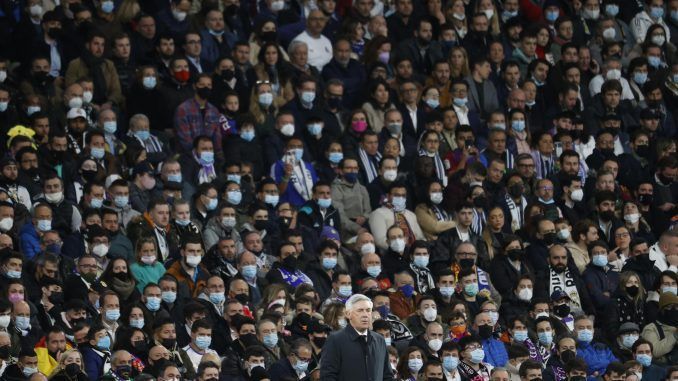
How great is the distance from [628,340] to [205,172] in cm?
439

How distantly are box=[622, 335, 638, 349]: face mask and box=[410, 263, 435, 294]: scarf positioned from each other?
6.25 ft

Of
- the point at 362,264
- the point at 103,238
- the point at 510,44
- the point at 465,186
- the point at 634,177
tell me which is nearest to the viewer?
the point at 103,238

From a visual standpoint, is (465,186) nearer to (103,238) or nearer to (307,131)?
(307,131)

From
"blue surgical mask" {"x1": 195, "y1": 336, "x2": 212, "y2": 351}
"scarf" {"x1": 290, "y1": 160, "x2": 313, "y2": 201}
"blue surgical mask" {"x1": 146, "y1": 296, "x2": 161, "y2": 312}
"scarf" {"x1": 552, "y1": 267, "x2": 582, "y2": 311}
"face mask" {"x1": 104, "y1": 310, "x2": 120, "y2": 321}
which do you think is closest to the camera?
"face mask" {"x1": 104, "y1": 310, "x2": 120, "y2": 321}

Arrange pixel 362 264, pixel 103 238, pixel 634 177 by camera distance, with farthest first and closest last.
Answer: pixel 634 177 < pixel 362 264 < pixel 103 238

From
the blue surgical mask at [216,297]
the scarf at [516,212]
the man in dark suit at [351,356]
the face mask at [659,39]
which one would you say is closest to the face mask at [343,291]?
the blue surgical mask at [216,297]

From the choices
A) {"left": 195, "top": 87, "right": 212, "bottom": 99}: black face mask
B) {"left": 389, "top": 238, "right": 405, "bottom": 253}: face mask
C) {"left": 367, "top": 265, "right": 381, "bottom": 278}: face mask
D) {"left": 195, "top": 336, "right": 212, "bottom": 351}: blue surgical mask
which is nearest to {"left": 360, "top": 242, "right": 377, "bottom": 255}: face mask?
{"left": 389, "top": 238, "right": 405, "bottom": 253}: face mask

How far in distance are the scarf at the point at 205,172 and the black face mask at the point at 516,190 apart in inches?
129

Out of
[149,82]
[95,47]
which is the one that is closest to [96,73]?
[95,47]

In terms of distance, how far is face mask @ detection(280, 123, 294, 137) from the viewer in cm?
2084

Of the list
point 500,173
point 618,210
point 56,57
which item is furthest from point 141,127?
point 618,210

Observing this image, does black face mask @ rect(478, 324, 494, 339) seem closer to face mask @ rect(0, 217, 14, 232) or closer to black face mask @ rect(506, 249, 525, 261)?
black face mask @ rect(506, 249, 525, 261)

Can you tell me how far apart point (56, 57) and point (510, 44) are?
6.09m

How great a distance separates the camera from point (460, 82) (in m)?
22.8
